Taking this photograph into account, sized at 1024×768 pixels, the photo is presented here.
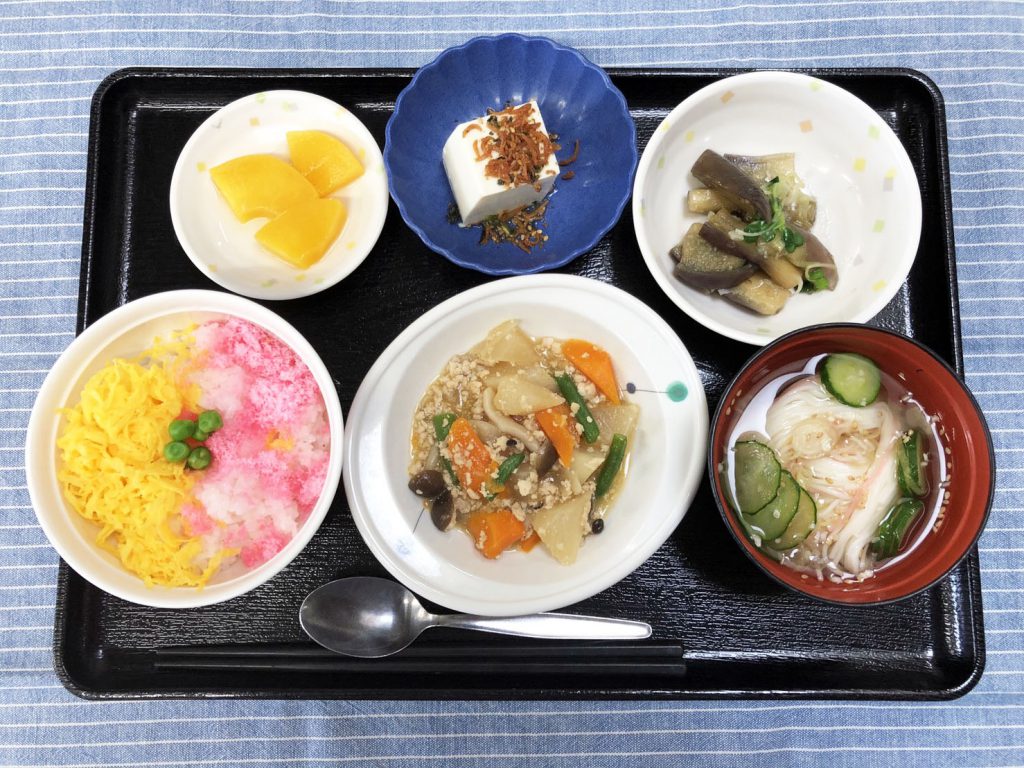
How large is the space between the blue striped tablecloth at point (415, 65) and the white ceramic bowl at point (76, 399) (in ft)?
2.36

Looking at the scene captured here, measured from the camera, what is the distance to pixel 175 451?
5.84 feet

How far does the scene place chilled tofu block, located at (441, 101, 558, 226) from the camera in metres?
2.06

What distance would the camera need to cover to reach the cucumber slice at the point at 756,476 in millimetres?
1848

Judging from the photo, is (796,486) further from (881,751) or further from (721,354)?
(881,751)

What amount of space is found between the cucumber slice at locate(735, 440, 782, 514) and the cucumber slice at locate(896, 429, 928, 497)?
1.17ft

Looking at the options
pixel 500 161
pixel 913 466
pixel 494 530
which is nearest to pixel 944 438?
pixel 913 466

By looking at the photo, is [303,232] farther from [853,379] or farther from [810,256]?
[853,379]

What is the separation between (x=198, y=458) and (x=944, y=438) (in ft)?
6.58

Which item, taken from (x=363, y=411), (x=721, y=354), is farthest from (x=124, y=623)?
(x=721, y=354)

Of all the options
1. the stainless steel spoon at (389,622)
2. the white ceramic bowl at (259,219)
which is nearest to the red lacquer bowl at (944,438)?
the stainless steel spoon at (389,622)

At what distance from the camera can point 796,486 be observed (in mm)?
1887

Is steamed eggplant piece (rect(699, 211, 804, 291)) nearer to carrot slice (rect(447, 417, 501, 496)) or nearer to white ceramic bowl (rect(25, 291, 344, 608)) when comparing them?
carrot slice (rect(447, 417, 501, 496))

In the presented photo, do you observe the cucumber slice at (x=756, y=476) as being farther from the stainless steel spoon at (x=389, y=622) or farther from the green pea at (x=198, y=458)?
the green pea at (x=198, y=458)

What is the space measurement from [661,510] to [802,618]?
2.09 feet
